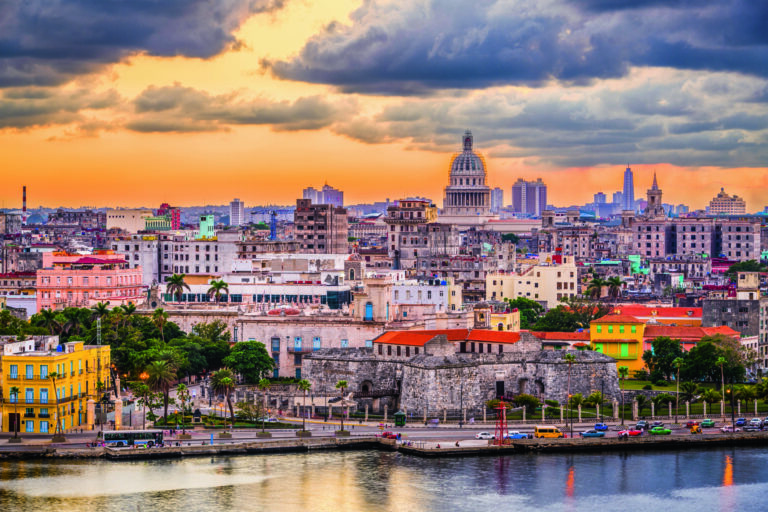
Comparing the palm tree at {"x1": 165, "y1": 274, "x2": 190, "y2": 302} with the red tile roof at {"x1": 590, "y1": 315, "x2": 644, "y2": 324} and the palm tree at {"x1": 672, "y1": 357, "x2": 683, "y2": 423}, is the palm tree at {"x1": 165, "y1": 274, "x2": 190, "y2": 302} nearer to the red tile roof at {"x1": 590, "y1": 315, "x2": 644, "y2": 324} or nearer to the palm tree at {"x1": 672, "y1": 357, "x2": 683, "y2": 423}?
the red tile roof at {"x1": 590, "y1": 315, "x2": 644, "y2": 324}

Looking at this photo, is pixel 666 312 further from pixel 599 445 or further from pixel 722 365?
pixel 599 445

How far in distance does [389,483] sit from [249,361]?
25.6 meters

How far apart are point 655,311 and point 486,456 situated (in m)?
51.1

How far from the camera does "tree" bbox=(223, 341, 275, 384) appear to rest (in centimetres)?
9781

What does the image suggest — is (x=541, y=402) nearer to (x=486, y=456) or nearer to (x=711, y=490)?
(x=486, y=456)

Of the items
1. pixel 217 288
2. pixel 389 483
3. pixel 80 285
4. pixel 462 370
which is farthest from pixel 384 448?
pixel 80 285

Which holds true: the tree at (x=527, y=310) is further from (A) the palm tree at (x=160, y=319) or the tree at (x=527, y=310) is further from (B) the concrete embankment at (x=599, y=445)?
(B) the concrete embankment at (x=599, y=445)

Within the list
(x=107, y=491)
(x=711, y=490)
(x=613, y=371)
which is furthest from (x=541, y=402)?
(x=107, y=491)

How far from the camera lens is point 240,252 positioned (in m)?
166

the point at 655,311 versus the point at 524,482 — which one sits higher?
the point at 655,311

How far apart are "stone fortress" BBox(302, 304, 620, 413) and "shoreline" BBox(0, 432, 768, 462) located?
7942 millimetres

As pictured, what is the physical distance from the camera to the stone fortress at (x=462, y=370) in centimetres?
8994

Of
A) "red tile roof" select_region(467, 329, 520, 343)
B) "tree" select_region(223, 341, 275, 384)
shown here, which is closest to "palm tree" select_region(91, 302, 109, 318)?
"tree" select_region(223, 341, 275, 384)

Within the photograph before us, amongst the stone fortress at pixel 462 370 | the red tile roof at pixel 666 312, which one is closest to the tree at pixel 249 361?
the stone fortress at pixel 462 370
